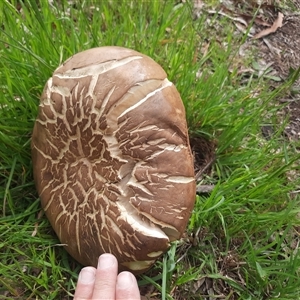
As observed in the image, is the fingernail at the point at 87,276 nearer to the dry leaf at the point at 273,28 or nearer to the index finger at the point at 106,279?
the index finger at the point at 106,279

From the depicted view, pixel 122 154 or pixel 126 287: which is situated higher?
pixel 122 154

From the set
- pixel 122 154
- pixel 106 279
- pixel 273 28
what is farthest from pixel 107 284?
pixel 273 28

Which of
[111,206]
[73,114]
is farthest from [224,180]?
[73,114]

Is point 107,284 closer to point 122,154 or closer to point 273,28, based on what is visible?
point 122,154

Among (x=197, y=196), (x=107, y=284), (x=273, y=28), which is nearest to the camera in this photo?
(x=107, y=284)

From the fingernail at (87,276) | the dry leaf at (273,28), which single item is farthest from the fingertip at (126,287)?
the dry leaf at (273,28)

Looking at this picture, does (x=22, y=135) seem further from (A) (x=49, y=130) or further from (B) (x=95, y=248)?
(B) (x=95, y=248)

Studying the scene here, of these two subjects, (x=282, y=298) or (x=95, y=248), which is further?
(x=282, y=298)
